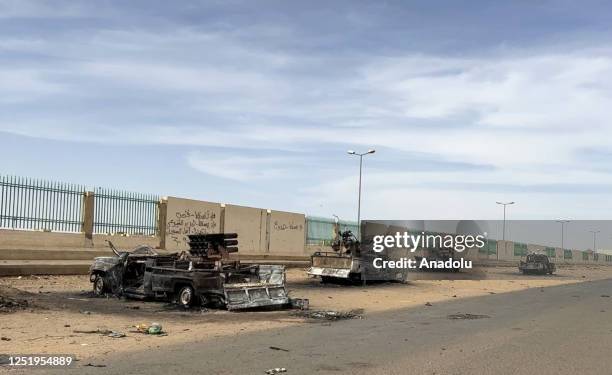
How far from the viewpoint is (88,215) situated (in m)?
24.0

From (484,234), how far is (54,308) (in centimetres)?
4994

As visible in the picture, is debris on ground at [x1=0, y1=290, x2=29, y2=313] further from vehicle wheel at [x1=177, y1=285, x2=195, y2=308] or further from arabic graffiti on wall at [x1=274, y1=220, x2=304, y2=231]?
arabic graffiti on wall at [x1=274, y1=220, x2=304, y2=231]

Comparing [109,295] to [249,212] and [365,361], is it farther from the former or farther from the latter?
[249,212]

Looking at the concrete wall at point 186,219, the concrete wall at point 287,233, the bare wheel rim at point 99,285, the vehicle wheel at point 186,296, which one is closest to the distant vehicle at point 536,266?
the concrete wall at point 287,233

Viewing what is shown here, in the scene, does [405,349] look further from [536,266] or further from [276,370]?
[536,266]

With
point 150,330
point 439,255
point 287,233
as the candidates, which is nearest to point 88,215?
point 150,330

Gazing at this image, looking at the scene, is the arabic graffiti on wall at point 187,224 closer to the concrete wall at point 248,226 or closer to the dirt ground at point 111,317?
the concrete wall at point 248,226

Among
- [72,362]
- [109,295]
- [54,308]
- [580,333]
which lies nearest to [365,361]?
[72,362]

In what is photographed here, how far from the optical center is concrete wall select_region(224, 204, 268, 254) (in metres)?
32.7

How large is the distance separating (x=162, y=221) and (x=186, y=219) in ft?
5.29

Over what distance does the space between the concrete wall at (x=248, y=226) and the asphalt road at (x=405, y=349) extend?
18.5m

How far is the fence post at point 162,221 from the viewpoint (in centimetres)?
2802

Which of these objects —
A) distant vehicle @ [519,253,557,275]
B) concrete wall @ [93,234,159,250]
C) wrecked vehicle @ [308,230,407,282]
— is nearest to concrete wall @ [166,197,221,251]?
concrete wall @ [93,234,159,250]

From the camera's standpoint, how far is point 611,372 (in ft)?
26.9
